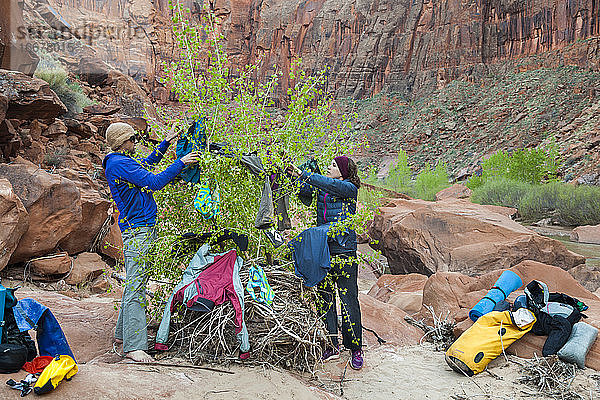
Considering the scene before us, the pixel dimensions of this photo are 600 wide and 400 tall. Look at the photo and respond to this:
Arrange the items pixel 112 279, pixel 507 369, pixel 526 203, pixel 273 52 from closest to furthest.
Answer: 1. pixel 507 369
2. pixel 112 279
3. pixel 526 203
4. pixel 273 52

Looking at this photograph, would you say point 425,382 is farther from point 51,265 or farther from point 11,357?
point 51,265

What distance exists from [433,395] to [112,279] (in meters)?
5.06

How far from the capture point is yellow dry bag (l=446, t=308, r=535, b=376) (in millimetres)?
4277

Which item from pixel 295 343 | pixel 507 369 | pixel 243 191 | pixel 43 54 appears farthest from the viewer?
pixel 43 54

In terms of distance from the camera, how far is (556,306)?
4.59 m

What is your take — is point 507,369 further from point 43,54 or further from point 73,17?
point 73,17

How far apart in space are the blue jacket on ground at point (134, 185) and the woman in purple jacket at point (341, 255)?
1299 millimetres

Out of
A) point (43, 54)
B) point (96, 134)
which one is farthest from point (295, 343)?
point (43, 54)

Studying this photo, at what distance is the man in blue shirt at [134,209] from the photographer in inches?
134

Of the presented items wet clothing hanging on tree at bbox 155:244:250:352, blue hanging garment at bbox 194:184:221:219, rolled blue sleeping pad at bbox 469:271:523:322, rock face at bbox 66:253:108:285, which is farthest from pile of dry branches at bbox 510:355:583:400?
rock face at bbox 66:253:108:285

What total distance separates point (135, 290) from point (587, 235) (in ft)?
63.1

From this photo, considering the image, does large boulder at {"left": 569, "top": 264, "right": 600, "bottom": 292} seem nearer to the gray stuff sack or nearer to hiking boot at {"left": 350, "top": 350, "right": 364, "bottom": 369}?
the gray stuff sack

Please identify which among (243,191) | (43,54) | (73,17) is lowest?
(243,191)

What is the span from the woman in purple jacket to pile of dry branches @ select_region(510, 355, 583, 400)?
1.52 m
